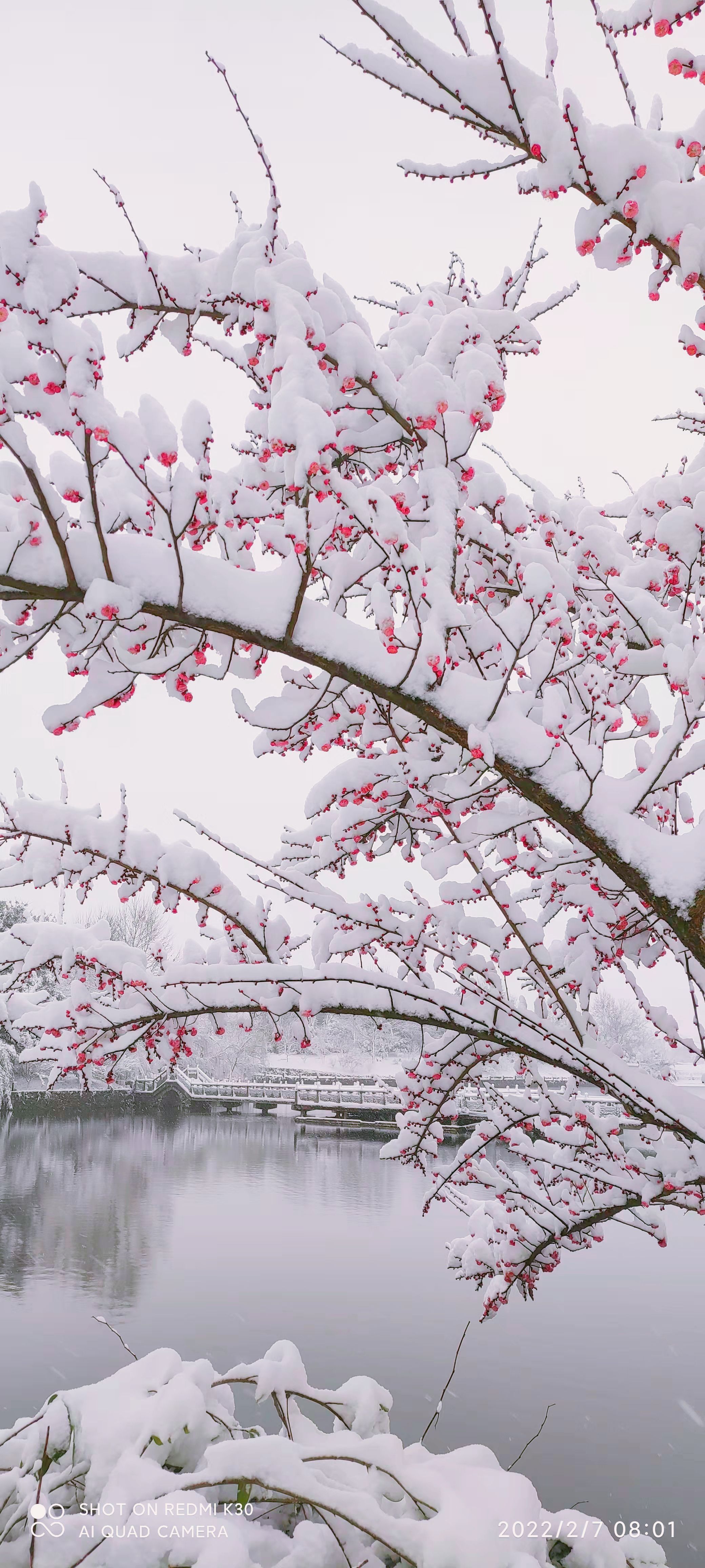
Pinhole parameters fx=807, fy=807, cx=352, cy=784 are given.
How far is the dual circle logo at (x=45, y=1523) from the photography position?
7.84ft

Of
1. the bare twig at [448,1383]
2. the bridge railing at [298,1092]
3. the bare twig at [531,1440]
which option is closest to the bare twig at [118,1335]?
the bare twig at [448,1383]

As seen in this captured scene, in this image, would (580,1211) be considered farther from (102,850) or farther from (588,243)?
(588,243)

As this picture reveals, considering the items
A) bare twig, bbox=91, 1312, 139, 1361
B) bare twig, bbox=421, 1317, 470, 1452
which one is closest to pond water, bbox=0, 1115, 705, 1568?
bare twig, bbox=421, 1317, 470, 1452

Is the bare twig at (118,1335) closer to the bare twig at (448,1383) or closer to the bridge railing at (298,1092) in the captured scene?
the bare twig at (448,1383)

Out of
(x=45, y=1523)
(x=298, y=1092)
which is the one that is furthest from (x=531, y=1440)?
(x=298, y=1092)

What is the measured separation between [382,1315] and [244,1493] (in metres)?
12.2

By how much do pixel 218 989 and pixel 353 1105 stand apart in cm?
3473

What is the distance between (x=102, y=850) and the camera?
3.10 m

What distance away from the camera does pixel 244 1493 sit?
2.46 m

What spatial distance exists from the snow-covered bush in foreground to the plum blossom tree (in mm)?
1151

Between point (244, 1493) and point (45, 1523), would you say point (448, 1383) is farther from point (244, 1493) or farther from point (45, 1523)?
point (45, 1523)

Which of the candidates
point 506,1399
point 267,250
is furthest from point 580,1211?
point 506,1399

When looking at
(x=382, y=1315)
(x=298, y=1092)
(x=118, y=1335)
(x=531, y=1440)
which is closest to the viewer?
(x=118, y=1335)

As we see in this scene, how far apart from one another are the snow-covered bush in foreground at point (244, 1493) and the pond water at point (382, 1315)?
3142 millimetres
